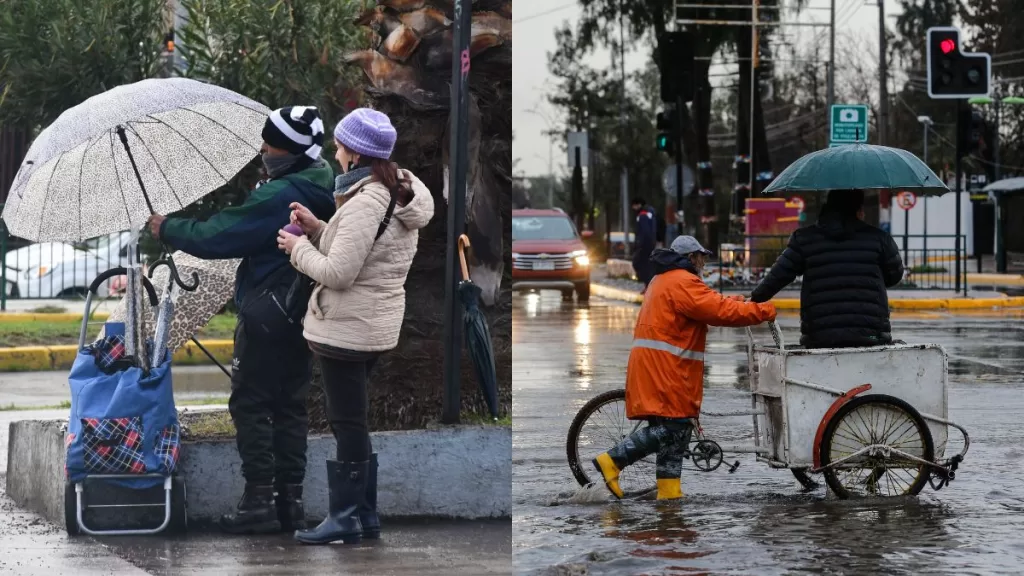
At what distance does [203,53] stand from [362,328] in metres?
12.2

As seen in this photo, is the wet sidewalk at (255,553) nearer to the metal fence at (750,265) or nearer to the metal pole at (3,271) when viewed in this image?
the metal pole at (3,271)

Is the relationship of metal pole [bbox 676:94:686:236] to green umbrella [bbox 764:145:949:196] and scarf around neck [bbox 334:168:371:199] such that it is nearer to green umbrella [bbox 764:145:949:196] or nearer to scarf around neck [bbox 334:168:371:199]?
green umbrella [bbox 764:145:949:196]

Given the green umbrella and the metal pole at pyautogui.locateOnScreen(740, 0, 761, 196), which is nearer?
the green umbrella

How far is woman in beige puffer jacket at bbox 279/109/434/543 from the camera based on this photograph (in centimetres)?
666

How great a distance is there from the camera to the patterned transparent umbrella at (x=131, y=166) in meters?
7.41

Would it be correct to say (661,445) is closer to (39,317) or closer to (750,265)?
(39,317)

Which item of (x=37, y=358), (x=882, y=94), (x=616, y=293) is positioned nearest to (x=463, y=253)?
(x=37, y=358)

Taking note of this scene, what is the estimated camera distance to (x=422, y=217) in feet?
22.5

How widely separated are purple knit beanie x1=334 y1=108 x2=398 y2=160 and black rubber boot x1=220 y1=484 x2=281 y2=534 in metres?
1.59

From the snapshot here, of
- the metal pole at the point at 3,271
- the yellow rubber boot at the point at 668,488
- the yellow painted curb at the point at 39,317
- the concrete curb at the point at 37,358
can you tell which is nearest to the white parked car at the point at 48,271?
the metal pole at the point at 3,271

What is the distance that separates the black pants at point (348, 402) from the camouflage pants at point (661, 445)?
1.62 m

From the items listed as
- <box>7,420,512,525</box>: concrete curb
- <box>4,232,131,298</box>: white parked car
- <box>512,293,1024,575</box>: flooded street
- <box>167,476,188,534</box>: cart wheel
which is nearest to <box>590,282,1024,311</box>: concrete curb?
<box>4,232,131,298</box>: white parked car

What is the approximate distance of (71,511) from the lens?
711cm

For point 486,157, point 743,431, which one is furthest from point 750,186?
point 486,157
